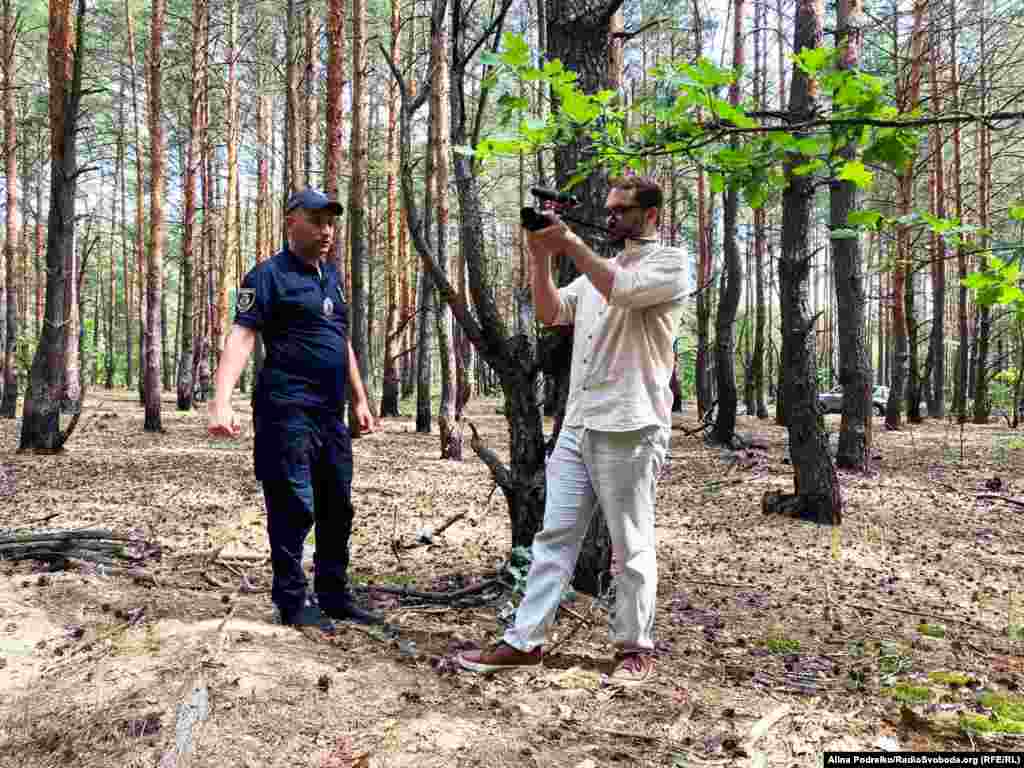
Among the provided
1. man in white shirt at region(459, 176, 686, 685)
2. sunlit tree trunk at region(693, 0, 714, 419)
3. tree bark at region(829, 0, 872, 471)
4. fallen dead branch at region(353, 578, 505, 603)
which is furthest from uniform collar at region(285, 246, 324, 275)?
sunlit tree trunk at region(693, 0, 714, 419)

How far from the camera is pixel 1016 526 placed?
687 centimetres

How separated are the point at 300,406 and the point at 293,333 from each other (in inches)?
14.8

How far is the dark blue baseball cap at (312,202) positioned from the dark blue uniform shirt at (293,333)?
25cm

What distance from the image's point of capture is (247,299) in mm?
3443

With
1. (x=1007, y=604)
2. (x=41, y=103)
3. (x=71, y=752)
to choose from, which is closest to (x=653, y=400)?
(x=71, y=752)

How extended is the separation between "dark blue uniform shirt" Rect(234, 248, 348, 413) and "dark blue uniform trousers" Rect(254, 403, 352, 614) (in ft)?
→ 0.31

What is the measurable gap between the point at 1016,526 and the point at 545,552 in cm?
619

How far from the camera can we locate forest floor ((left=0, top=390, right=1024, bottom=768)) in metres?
2.46

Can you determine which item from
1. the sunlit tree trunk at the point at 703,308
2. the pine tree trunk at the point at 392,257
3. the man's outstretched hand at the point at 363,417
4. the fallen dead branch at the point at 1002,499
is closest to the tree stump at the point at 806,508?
the fallen dead branch at the point at 1002,499

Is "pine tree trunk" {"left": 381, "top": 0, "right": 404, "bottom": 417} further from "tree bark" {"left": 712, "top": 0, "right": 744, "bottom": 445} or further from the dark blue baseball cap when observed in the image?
the dark blue baseball cap

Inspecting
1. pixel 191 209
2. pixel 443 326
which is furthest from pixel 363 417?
pixel 191 209

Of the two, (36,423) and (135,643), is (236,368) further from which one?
(36,423)

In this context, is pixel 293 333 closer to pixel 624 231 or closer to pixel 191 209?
pixel 624 231

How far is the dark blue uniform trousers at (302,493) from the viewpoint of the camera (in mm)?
3426
